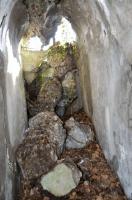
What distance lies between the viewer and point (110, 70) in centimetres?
660

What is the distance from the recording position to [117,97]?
246 inches

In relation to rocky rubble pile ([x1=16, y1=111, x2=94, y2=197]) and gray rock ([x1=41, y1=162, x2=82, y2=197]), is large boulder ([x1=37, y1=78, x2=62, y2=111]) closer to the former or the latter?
rocky rubble pile ([x1=16, y1=111, x2=94, y2=197])

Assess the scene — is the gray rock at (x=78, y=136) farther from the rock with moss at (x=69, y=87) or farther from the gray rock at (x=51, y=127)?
the rock with moss at (x=69, y=87)

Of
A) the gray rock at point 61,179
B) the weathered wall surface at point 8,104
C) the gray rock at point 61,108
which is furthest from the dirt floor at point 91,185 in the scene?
the gray rock at point 61,108

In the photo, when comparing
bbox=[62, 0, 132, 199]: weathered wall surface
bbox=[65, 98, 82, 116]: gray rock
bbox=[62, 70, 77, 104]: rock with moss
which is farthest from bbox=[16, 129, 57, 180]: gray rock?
bbox=[62, 70, 77, 104]: rock with moss

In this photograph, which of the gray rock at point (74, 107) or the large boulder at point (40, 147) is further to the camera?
the gray rock at point (74, 107)

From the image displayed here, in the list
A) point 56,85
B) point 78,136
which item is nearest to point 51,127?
point 78,136

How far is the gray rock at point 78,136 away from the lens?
28.5ft

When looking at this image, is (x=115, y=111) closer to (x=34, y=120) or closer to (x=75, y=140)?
(x=75, y=140)

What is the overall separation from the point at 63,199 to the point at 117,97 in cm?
252

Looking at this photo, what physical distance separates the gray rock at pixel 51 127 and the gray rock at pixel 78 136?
0.20 m

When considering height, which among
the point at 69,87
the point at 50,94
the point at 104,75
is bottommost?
the point at 50,94

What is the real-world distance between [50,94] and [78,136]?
100 inches

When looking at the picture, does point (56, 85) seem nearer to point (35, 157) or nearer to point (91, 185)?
point (35, 157)
